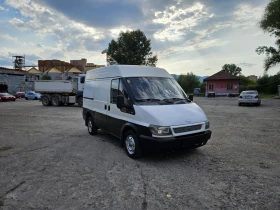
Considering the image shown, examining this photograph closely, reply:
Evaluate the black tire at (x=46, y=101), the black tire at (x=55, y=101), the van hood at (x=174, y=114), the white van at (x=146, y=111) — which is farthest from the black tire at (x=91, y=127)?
the black tire at (x=46, y=101)

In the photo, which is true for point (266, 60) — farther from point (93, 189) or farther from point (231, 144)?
point (93, 189)

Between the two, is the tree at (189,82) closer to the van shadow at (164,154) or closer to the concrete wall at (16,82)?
the concrete wall at (16,82)

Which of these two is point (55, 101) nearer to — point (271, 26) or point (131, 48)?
point (271, 26)

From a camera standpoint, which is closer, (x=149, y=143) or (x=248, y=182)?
(x=248, y=182)

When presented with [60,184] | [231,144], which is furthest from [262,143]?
[60,184]

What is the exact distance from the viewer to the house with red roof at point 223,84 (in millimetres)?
53906

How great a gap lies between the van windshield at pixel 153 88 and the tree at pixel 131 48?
50.7 metres

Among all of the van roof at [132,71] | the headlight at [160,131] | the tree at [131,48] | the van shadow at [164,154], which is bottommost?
the van shadow at [164,154]

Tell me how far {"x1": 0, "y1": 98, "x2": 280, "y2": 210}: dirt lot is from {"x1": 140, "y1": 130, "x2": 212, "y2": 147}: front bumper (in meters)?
0.49

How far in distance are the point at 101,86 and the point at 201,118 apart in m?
3.40

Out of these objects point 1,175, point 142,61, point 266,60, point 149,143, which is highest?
point 142,61

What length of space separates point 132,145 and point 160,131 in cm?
101

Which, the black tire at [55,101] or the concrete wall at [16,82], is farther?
the concrete wall at [16,82]

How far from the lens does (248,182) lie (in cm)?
388
